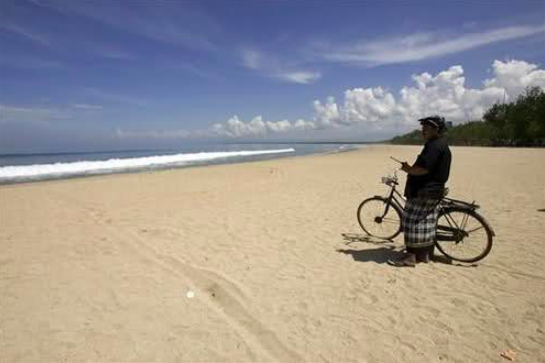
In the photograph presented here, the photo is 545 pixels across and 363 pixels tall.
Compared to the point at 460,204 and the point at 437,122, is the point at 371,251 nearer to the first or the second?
the point at 460,204

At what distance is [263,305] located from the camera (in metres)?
3.73

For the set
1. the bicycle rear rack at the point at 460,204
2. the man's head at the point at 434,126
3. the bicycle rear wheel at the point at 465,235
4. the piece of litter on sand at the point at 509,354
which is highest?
the man's head at the point at 434,126

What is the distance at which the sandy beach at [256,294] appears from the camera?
2.97 metres

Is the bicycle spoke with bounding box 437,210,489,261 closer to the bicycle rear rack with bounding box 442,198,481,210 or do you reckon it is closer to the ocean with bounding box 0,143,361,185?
the bicycle rear rack with bounding box 442,198,481,210

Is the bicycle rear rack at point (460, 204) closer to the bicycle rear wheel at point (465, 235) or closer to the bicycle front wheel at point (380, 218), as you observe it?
the bicycle rear wheel at point (465, 235)

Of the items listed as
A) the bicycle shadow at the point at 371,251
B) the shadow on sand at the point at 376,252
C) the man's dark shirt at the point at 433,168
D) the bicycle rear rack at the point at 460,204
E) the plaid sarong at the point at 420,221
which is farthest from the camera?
the bicycle shadow at the point at 371,251

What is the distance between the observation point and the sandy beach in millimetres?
2971

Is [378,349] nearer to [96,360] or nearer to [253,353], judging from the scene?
[253,353]

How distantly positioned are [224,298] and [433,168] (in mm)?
3250

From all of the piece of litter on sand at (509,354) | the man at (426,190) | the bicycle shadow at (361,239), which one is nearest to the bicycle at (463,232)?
the man at (426,190)

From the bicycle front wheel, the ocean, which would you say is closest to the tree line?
the ocean

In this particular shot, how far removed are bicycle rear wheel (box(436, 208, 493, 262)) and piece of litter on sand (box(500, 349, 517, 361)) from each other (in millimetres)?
1981

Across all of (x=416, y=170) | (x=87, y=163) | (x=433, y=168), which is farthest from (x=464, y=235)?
(x=87, y=163)

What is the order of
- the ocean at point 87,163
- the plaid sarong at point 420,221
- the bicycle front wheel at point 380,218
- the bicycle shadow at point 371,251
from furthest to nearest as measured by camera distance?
1. the ocean at point 87,163
2. the bicycle front wheel at point 380,218
3. the bicycle shadow at point 371,251
4. the plaid sarong at point 420,221
